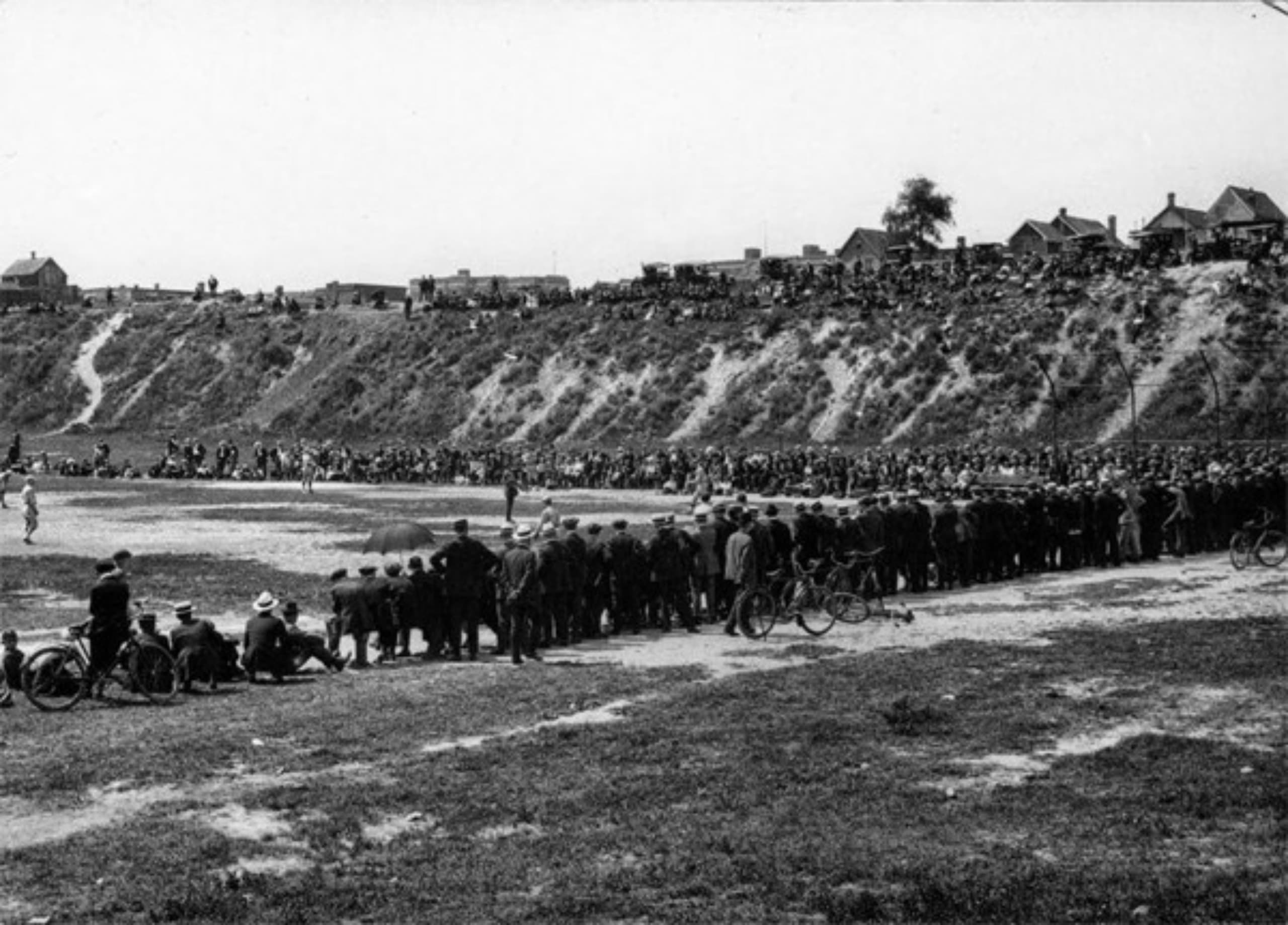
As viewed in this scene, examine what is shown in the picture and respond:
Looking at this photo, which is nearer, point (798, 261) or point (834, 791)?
point (834, 791)

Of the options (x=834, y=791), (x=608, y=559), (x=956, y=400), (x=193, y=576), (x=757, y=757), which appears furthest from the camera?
(x=956, y=400)

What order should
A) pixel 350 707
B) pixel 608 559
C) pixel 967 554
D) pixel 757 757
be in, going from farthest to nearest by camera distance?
pixel 967 554 → pixel 608 559 → pixel 350 707 → pixel 757 757

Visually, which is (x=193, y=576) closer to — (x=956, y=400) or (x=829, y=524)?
(x=829, y=524)

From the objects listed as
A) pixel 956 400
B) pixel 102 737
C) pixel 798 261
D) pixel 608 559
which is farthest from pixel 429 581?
pixel 798 261

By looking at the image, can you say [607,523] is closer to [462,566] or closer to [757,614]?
[757,614]

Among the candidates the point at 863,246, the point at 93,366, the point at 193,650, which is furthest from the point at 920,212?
the point at 193,650

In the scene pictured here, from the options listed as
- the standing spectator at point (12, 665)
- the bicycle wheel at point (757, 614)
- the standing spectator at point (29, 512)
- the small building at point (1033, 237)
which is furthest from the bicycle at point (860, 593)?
the small building at point (1033, 237)

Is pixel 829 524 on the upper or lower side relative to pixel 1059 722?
upper

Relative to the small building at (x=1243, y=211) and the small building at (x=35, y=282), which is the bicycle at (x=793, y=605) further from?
the small building at (x=35, y=282)
